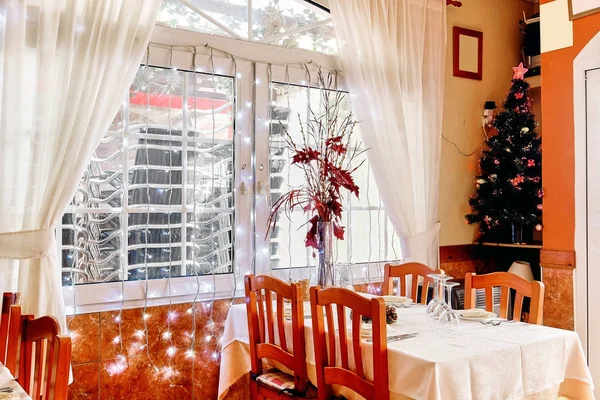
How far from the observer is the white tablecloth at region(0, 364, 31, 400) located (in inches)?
60.3

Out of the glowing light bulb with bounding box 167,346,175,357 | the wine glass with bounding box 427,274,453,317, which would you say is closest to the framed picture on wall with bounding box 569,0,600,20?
the wine glass with bounding box 427,274,453,317

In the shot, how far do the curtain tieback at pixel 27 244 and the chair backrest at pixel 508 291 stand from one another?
208 centimetres

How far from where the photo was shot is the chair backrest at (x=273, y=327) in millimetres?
2533

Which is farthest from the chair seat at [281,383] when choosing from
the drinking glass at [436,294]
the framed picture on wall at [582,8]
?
the framed picture on wall at [582,8]

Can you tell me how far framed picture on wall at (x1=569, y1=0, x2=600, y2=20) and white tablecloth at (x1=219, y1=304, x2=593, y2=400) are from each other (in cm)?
211

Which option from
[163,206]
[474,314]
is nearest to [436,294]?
[474,314]

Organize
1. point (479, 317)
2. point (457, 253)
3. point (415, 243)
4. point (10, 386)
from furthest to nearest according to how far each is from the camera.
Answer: point (457, 253)
point (415, 243)
point (479, 317)
point (10, 386)

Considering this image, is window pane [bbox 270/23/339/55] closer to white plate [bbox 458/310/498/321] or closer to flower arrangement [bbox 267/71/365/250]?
flower arrangement [bbox 267/71/365/250]

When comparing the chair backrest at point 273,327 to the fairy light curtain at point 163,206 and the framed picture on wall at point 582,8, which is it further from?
the framed picture on wall at point 582,8

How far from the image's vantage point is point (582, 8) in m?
3.57

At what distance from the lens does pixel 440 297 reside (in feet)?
7.92

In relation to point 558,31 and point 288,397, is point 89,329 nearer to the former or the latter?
point 288,397

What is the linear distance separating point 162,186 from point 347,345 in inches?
59.9

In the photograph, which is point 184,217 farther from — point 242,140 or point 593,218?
point 593,218
